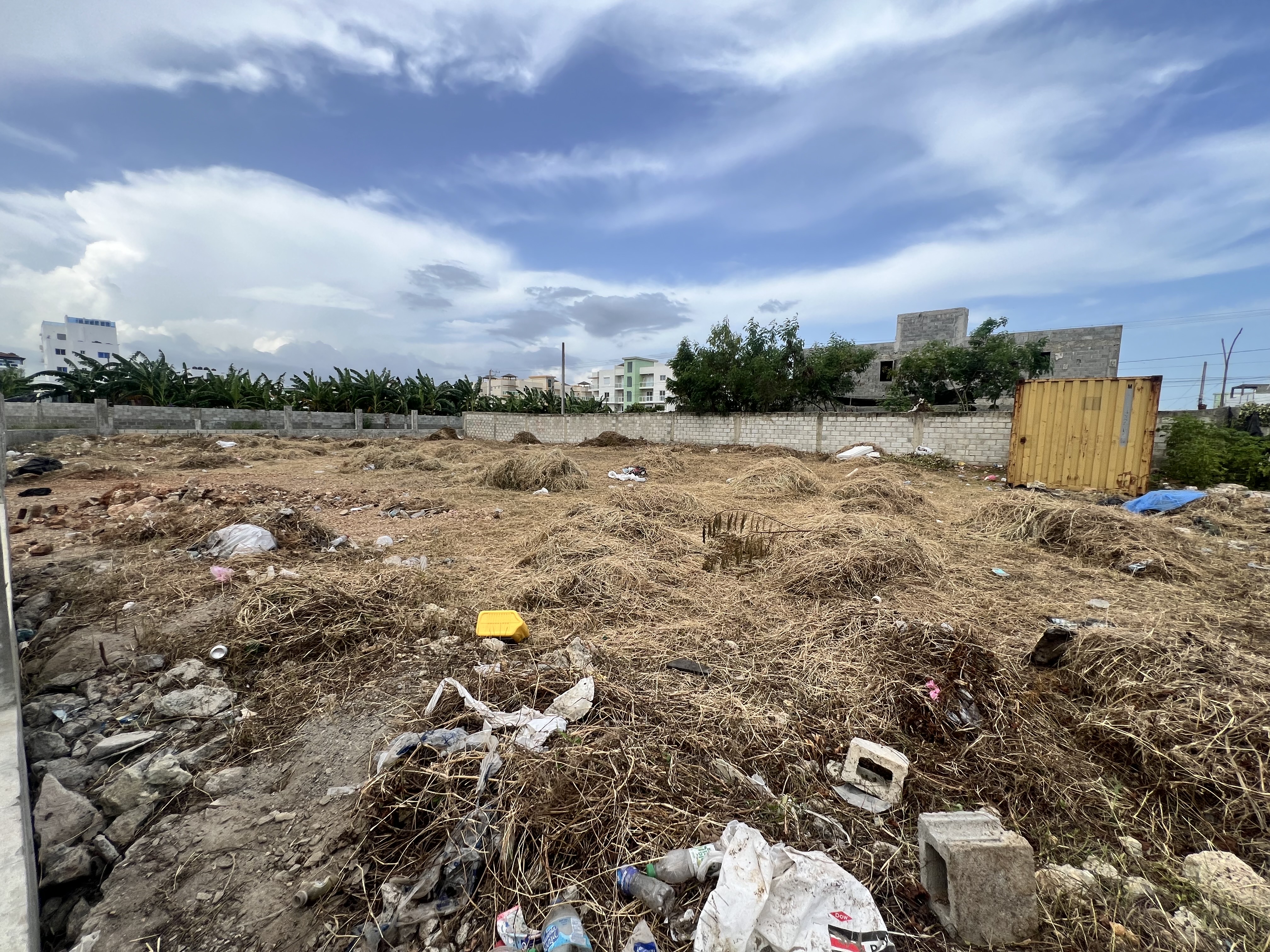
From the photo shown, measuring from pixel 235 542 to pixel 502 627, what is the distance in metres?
3.06

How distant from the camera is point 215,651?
2793mm

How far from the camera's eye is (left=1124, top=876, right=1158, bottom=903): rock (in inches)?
59.9

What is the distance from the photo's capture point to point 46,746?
2166 mm

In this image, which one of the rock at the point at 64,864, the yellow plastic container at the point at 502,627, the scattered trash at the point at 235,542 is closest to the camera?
the rock at the point at 64,864

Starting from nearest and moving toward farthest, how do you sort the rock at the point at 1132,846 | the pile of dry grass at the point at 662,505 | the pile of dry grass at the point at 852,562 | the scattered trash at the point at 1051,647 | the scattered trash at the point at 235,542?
the rock at the point at 1132,846 < the scattered trash at the point at 1051,647 < the pile of dry grass at the point at 852,562 < the scattered trash at the point at 235,542 < the pile of dry grass at the point at 662,505

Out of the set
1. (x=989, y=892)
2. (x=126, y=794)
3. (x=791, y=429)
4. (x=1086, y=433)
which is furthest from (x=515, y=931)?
(x=791, y=429)

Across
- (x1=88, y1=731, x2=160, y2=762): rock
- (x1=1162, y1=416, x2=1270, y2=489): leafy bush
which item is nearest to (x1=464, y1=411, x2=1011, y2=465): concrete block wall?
(x1=1162, y1=416, x2=1270, y2=489): leafy bush

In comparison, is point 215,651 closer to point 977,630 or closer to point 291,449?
point 977,630

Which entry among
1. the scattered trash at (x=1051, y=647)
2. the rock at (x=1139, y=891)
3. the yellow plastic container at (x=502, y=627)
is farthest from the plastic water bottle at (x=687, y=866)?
the scattered trash at (x=1051, y=647)

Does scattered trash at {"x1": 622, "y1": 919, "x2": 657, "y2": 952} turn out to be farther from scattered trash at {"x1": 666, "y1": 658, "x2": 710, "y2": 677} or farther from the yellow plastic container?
the yellow plastic container

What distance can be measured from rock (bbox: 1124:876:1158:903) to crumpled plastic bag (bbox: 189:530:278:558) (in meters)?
5.43

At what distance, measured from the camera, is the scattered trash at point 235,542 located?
438cm

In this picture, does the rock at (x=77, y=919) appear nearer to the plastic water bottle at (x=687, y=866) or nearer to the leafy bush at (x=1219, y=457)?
the plastic water bottle at (x=687, y=866)

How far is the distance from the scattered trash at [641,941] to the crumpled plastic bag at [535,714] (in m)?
0.70
